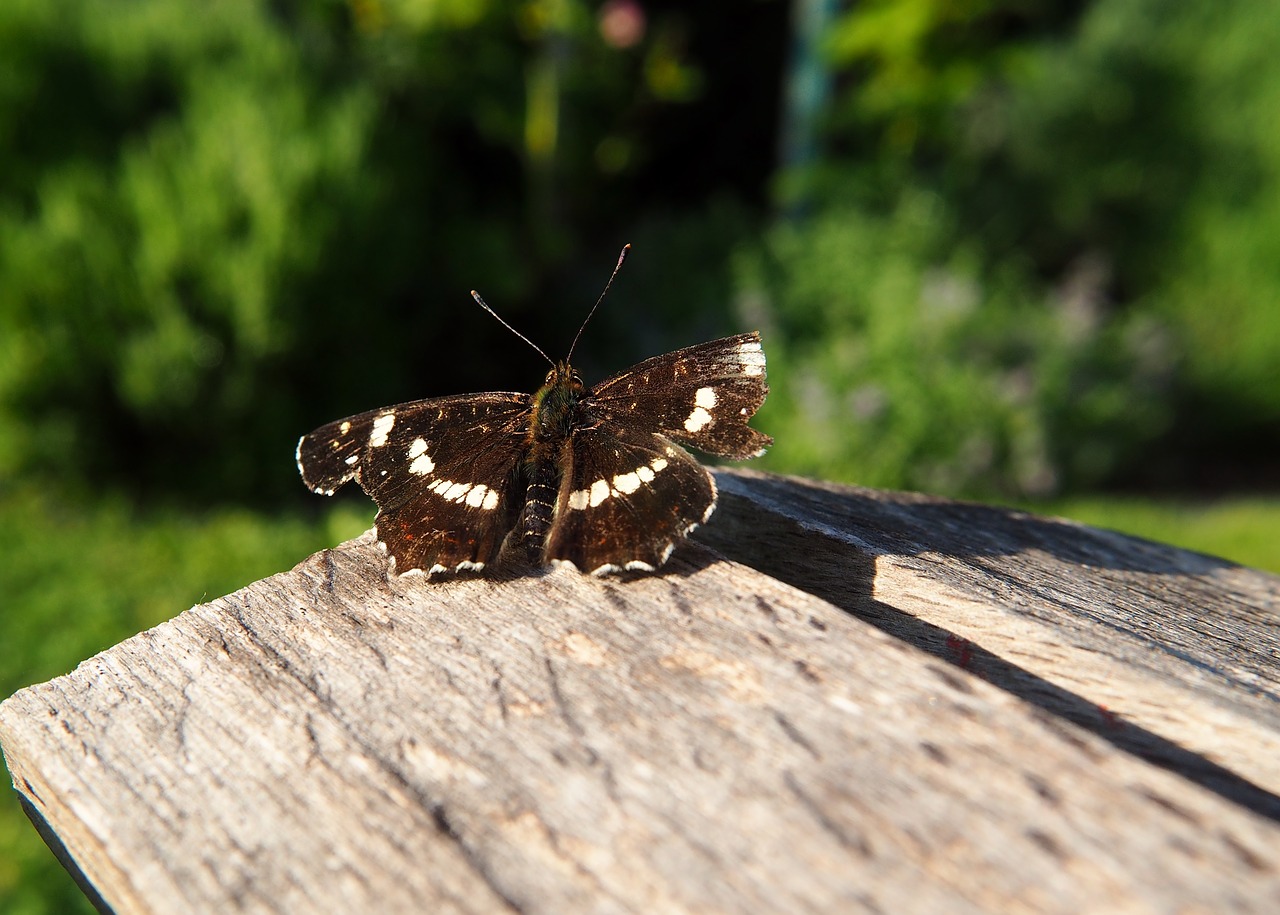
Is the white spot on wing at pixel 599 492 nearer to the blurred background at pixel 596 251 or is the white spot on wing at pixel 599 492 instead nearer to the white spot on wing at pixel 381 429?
the white spot on wing at pixel 381 429

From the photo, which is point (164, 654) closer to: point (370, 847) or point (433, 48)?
point (370, 847)

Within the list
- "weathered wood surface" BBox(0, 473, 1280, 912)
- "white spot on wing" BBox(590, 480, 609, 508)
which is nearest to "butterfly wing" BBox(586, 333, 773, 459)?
"white spot on wing" BBox(590, 480, 609, 508)

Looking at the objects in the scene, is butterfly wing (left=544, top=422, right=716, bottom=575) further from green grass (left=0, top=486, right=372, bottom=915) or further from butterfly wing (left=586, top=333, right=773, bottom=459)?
green grass (left=0, top=486, right=372, bottom=915)

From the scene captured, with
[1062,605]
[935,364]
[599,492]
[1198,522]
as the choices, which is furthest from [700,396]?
[1198,522]

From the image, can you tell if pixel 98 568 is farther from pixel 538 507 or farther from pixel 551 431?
pixel 538 507

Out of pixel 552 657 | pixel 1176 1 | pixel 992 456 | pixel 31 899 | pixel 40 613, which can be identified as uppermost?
pixel 1176 1

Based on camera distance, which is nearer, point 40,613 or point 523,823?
point 523,823

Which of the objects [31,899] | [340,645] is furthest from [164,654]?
[31,899]
